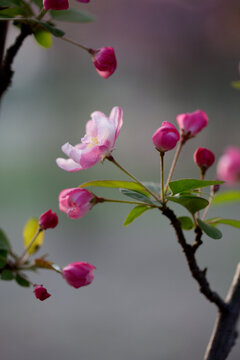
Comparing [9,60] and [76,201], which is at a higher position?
[9,60]

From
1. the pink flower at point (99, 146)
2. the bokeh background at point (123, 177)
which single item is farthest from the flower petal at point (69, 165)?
the bokeh background at point (123, 177)

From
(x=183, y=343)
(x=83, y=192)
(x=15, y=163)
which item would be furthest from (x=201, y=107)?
(x=83, y=192)

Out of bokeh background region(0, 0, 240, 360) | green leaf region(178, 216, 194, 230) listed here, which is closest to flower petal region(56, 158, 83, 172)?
green leaf region(178, 216, 194, 230)

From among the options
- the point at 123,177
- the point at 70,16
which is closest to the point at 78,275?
the point at 70,16

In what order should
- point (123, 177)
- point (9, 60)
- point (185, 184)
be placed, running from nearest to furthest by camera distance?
point (185, 184) < point (9, 60) < point (123, 177)

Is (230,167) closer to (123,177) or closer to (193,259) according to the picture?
(193,259)
